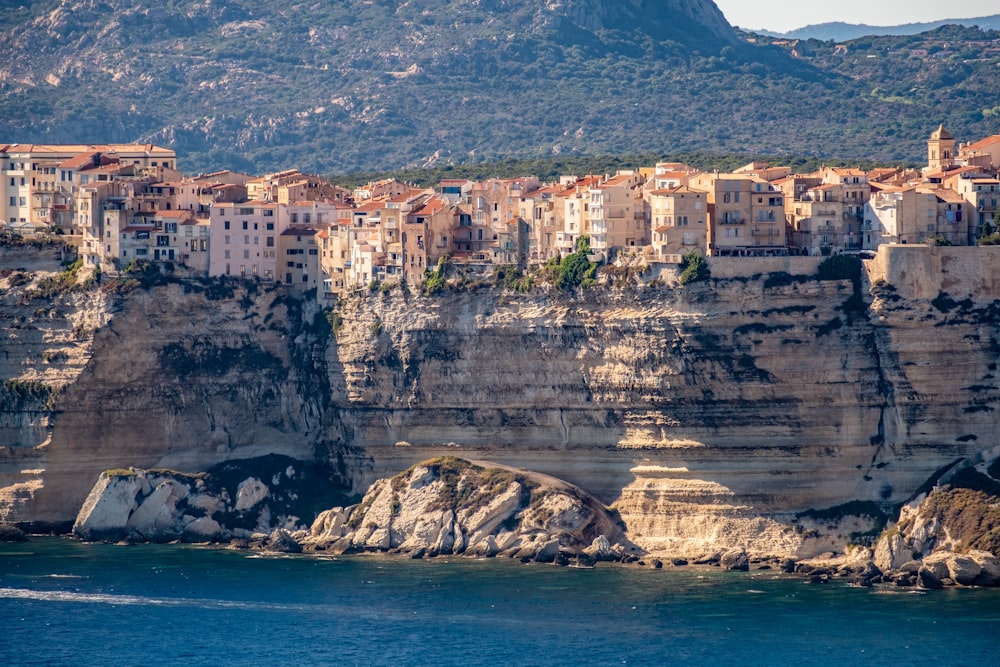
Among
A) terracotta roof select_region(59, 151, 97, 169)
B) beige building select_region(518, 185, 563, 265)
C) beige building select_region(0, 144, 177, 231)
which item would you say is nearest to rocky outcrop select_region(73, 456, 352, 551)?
beige building select_region(518, 185, 563, 265)

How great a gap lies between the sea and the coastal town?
11351 millimetres

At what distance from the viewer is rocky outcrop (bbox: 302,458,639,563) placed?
82.6 m

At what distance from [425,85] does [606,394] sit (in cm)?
8103

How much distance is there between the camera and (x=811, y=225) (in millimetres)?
86312

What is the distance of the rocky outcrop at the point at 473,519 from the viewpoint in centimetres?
8256

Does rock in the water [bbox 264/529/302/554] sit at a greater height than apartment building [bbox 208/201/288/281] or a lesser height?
lesser

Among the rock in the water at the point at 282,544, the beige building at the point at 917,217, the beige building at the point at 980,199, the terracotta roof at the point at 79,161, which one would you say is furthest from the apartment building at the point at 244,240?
the beige building at the point at 980,199

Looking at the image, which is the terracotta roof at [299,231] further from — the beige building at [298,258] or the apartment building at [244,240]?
the apartment building at [244,240]

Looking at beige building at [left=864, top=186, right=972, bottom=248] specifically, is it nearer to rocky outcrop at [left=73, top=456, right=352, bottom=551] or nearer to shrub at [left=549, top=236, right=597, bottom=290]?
shrub at [left=549, top=236, right=597, bottom=290]

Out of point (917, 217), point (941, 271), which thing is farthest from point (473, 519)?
point (917, 217)

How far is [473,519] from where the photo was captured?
8400 centimetres

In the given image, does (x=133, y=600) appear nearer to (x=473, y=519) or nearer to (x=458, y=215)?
(x=473, y=519)

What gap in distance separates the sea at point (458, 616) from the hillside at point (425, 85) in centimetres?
6777

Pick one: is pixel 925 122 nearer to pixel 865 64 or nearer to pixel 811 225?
pixel 865 64
